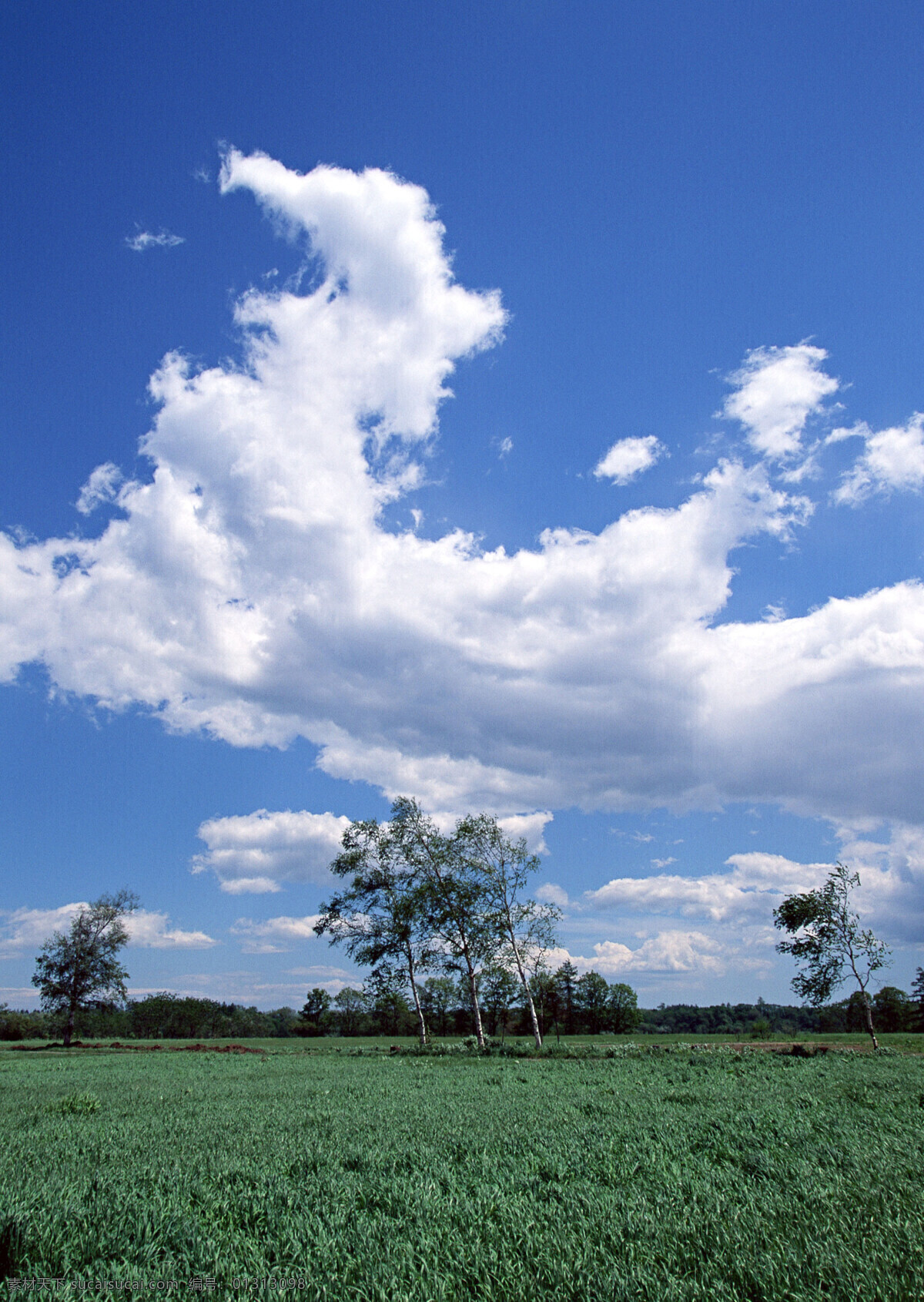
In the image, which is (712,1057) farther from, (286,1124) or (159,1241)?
(159,1241)

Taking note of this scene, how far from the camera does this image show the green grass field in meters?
3.52

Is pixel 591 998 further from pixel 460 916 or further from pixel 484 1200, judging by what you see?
pixel 484 1200

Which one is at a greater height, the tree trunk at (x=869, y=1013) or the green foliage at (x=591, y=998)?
the tree trunk at (x=869, y=1013)

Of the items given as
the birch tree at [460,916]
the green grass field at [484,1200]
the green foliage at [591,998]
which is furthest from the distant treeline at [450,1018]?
the green grass field at [484,1200]

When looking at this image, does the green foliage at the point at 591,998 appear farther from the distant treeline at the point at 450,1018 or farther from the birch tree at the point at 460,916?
the birch tree at the point at 460,916

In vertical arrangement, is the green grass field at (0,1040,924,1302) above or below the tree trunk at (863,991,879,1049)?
above

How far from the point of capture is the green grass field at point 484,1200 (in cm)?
352

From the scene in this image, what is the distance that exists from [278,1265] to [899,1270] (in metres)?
3.51

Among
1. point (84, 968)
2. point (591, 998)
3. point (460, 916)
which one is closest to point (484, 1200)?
point (460, 916)

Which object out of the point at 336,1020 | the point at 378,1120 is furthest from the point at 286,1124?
the point at 336,1020

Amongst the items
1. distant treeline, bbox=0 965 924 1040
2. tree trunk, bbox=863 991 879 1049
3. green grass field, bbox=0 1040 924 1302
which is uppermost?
green grass field, bbox=0 1040 924 1302

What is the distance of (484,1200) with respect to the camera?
184 inches

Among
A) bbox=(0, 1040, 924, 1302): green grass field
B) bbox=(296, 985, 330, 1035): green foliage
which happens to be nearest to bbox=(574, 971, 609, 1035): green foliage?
bbox=(296, 985, 330, 1035): green foliage

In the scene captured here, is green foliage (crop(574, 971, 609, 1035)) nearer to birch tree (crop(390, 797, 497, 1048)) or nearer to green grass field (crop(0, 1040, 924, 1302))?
birch tree (crop(390, 797, 497, 1048))
